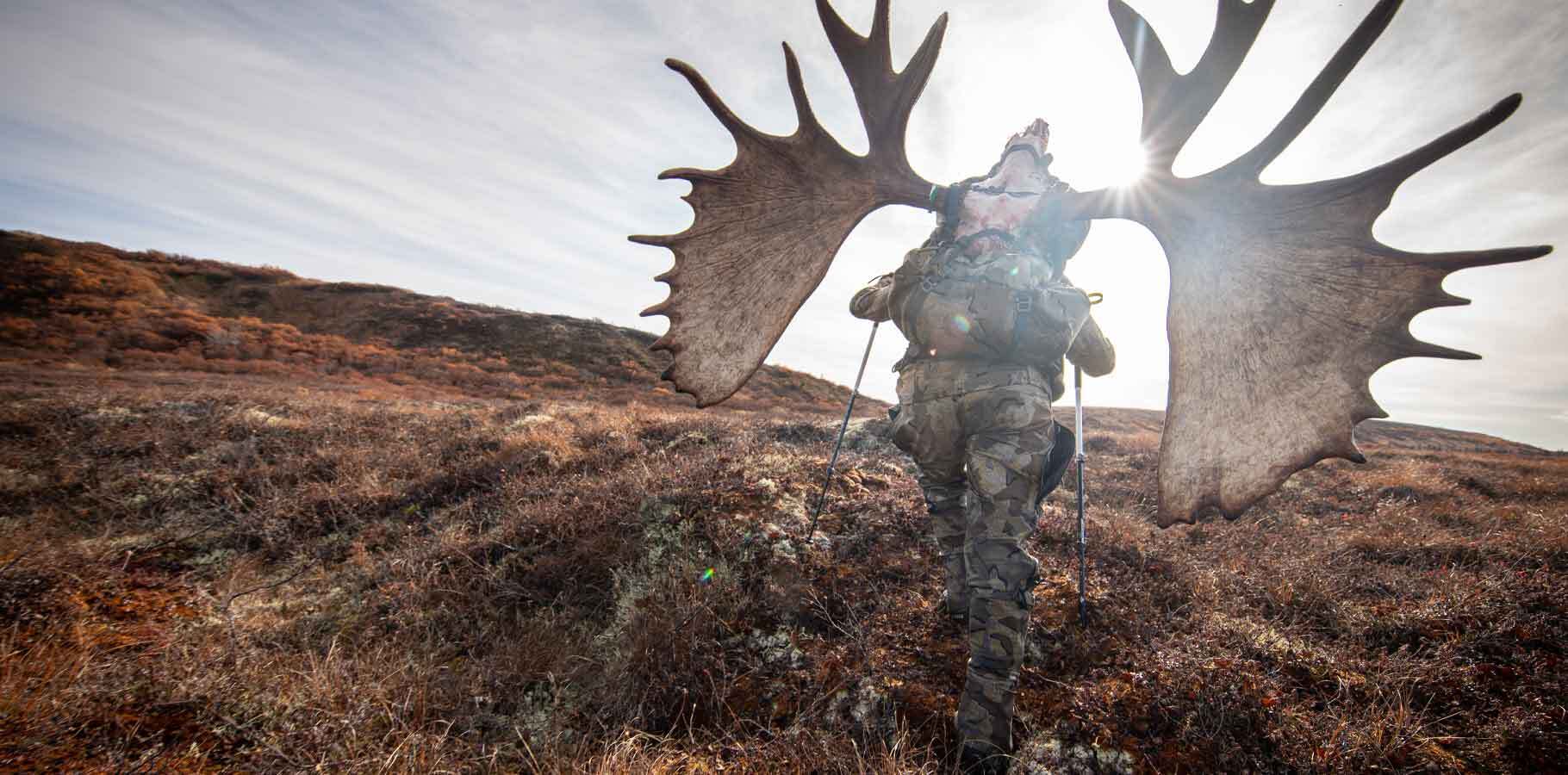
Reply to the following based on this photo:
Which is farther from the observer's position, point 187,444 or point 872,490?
point 187,444

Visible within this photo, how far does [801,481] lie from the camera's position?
16.3ft

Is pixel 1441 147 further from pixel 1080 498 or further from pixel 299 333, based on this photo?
pixel 299 333

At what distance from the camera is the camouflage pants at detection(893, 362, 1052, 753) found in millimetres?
2283

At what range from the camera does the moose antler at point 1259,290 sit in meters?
2.28

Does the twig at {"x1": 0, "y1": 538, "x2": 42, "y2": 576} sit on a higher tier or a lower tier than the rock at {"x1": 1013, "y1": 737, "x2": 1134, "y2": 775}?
lower

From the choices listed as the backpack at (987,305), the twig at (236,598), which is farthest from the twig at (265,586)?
the backpack at (987,305)

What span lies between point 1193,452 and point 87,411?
1143 cm

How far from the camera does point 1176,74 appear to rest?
2693 millimetres

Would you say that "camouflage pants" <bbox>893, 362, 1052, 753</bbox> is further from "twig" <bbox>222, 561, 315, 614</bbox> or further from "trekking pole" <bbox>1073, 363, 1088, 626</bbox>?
"twig" <bbox>222, 561, 315, 614</bbox>

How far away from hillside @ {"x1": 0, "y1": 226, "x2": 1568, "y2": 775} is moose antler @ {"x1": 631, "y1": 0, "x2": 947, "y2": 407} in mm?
1483

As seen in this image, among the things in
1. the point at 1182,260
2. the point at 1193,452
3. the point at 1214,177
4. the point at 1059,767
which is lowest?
the point at 1059,767

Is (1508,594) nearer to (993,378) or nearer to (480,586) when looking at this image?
(993,378)

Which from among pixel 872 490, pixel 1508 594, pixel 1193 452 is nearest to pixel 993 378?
pixel 1193 452

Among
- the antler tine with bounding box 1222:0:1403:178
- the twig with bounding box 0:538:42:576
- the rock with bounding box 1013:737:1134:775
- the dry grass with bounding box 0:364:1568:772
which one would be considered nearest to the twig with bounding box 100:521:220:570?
the dry grass with bounding box 0:364:1568:772
